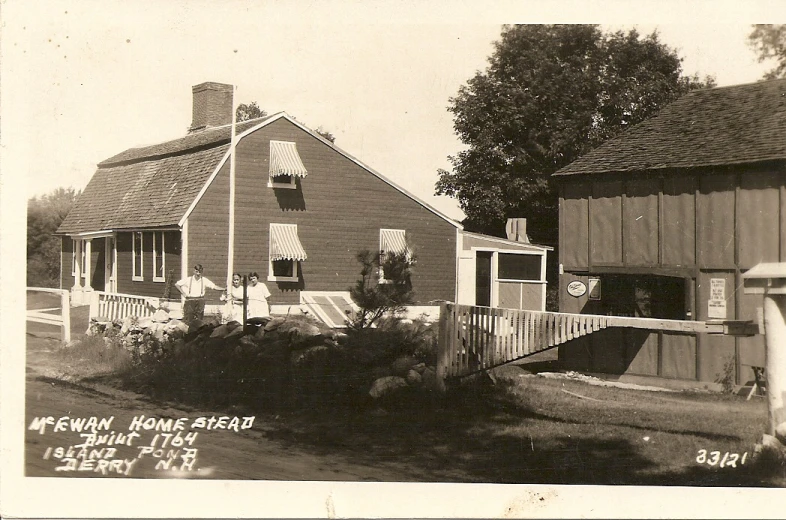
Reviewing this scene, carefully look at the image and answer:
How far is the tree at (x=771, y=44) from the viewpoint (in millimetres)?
8164

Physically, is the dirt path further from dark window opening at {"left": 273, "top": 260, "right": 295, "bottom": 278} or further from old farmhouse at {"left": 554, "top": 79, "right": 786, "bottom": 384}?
old farmhouse at {"left": 554, "top": 79, "right": 786, "bottom": 384}

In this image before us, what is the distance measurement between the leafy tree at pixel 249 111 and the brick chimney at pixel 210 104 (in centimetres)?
22

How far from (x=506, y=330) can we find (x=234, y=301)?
10.7ft

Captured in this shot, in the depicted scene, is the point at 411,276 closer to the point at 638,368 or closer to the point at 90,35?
the point at 638,368

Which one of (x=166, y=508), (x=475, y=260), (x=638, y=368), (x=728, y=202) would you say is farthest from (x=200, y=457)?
(x=728, y=202)

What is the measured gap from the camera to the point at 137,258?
8.93 meters

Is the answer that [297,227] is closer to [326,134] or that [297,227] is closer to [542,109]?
[326,134]

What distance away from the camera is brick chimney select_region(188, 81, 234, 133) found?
8328mm

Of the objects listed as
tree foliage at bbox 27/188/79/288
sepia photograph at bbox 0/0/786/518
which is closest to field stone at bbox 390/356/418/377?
sepia photograph at bbox 0/0/786/518

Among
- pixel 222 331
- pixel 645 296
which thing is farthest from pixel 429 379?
pixel 645 296

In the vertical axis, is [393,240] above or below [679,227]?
below

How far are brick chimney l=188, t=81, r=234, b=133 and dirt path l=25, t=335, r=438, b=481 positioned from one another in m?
3.26

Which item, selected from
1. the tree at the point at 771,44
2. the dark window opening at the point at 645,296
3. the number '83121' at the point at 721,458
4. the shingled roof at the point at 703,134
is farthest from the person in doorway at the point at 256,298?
the tree at the point at 771,44

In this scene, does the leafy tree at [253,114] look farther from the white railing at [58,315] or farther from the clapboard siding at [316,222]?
the white railing at [58,315]
